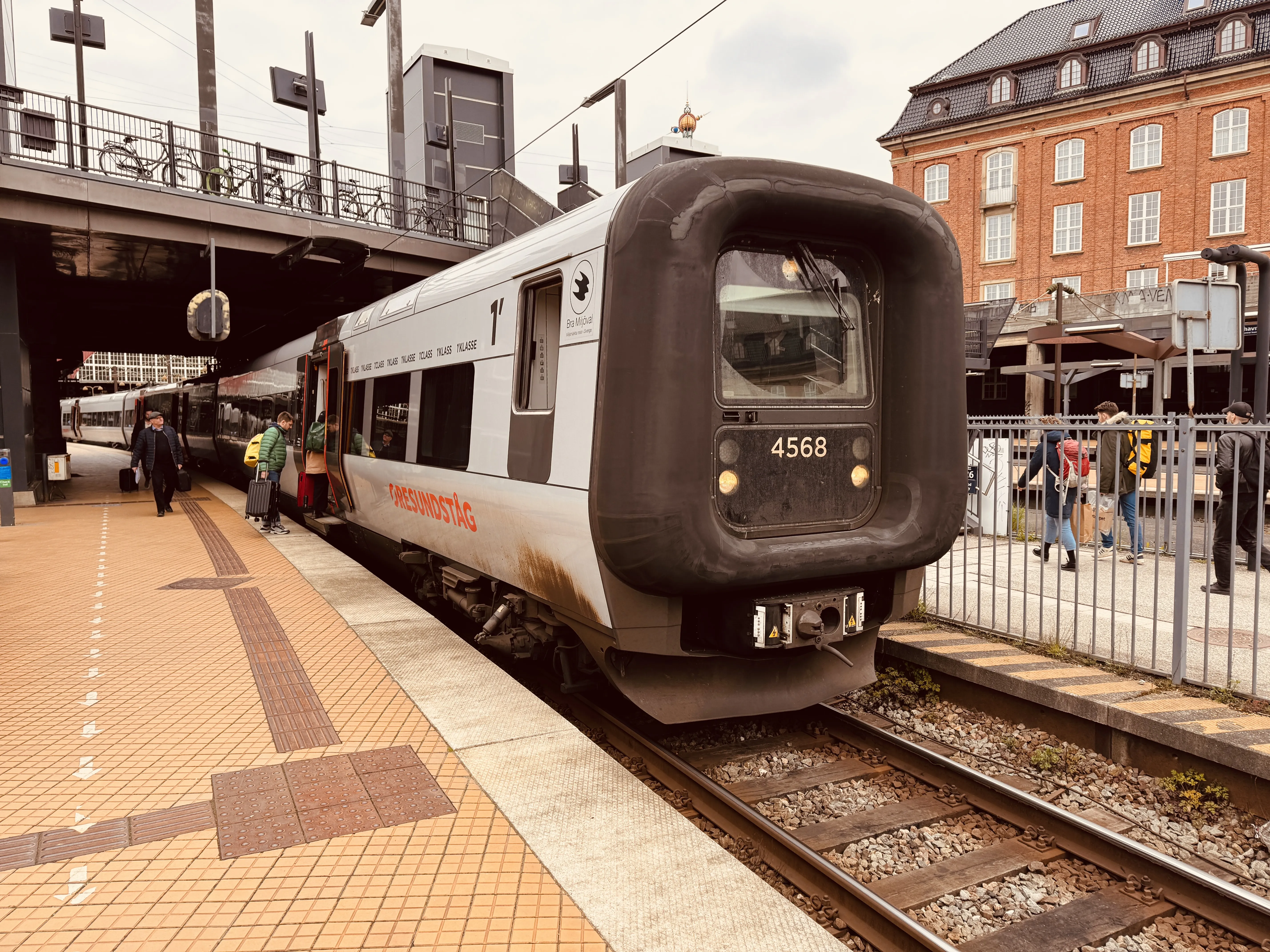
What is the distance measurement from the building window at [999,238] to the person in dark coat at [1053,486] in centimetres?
3353

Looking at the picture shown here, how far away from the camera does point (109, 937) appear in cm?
287

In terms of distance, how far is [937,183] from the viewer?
39.0m

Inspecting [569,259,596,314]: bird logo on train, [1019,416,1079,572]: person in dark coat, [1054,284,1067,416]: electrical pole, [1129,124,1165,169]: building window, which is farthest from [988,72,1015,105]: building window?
[569,259,596,314]: bird logo on train

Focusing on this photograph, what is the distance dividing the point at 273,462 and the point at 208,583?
14.1 feet

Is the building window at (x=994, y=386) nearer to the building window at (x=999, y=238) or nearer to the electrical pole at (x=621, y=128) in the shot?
the building window at (x=999, y=238)

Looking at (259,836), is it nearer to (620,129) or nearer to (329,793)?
(329,793)

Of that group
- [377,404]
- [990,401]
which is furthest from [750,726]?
[990,401]

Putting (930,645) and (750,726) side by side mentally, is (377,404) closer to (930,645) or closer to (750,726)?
(750,726)

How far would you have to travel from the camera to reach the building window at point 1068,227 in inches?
1398

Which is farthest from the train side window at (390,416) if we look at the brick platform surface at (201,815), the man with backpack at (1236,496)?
the man with backpack at (1236,496)

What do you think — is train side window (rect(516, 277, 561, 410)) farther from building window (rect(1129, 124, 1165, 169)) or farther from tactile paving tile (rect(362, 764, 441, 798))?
building window (rect(1129, 124, 1165, 169))

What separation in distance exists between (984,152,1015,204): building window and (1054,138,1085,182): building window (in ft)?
5.48

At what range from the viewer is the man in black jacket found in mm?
14633

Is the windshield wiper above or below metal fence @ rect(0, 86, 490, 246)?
below
